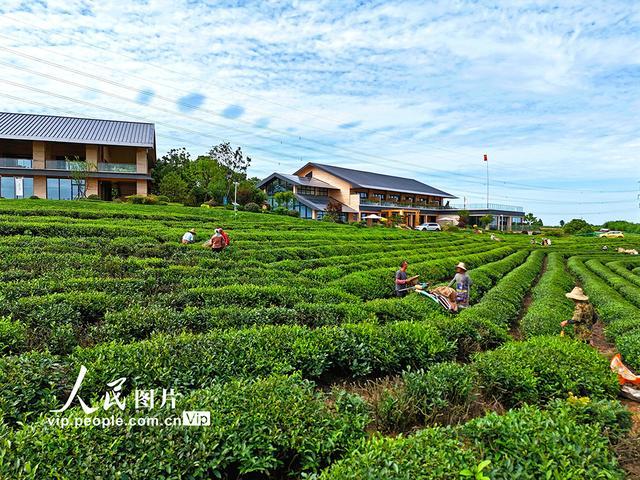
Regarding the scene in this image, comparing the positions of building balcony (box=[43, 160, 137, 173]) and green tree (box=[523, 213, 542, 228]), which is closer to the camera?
building balcony (box=[43, 160, 137, 173])

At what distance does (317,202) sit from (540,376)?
151ft

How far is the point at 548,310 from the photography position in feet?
36.8

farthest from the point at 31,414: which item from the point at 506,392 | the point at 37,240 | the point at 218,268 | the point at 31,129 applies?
the point at 31,129

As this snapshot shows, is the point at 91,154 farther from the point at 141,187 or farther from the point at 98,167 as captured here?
the point at 141,187

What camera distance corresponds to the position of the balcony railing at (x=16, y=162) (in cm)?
3359

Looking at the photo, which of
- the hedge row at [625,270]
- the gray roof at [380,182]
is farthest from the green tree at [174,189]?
the hedge row at [625,270]

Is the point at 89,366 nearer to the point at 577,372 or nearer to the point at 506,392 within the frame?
→ the point at 506,392

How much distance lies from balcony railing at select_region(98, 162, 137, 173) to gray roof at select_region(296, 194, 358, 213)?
18.8m

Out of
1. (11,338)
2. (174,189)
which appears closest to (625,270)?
(11,338)

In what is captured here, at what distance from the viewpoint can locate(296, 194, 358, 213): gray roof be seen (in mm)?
48062

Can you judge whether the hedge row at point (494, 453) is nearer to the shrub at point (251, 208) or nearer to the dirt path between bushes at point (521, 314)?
the dirt path between bushes at point (521, 314)

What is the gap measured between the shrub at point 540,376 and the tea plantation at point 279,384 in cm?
3
